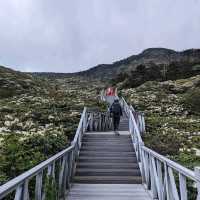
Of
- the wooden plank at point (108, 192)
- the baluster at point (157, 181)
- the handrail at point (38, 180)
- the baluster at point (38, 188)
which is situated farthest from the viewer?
the wooden plank at point (108, 192)

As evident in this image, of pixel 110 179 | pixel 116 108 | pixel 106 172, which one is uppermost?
pixel 116 108

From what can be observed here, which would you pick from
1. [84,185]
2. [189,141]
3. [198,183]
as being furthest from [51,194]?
[189,141]

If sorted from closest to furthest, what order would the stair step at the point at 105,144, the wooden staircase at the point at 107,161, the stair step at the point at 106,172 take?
1. the wooden staircase at the point at 107,161
2. the stair step at the point at 106,172
3. the stair step at the point at 105,144

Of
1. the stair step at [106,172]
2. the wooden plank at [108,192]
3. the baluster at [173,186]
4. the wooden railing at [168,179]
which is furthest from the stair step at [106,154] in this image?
the baluster at [173,186]

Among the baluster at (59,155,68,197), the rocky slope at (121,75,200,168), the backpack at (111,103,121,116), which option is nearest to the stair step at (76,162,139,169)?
the rocky slope at (121,75,200,168)

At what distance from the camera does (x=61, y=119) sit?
25969 mm

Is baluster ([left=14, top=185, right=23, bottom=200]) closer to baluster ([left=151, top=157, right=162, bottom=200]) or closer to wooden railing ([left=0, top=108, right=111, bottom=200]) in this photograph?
wooden railing ([left=0, top=108, right=111, bottom=200])

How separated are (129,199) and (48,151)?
5848 mm

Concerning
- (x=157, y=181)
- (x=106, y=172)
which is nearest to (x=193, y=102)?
(x=106, y=172)

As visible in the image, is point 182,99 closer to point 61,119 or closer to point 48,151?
point 61,119

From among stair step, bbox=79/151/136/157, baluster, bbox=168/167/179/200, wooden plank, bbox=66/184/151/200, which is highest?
stair step, bbox=79/151/136/157

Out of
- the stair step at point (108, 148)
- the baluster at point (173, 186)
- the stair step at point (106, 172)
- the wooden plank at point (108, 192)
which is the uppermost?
the stair step at point (108, 148)

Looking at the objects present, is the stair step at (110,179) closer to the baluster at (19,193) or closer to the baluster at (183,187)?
the baluster at (183,187)

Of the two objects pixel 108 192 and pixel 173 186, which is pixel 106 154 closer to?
pixel 108 192
